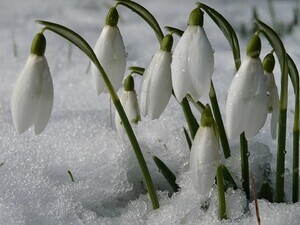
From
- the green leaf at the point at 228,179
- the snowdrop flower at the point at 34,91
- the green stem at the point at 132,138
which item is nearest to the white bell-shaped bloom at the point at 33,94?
the snowdrop flower at the point at 34,91

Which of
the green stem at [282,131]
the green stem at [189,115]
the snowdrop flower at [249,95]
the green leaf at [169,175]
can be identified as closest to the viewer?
the snowdrop flower at [249,95]

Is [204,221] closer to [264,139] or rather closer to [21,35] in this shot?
[264,139]

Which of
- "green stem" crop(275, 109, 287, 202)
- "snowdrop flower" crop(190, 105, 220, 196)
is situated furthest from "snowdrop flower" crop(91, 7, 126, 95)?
"green stem" crop(275, 109, 287, 202)

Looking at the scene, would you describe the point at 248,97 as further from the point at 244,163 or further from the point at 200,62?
the point at 244,163

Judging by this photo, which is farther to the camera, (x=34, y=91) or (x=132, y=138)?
(x=132, y=138)

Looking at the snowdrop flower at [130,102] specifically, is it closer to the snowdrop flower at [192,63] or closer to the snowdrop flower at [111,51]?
the snowdrop flower at [111,51]

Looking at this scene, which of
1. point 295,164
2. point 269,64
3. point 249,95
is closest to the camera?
point 249,95

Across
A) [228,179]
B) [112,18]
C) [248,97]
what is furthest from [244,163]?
[112,18]
